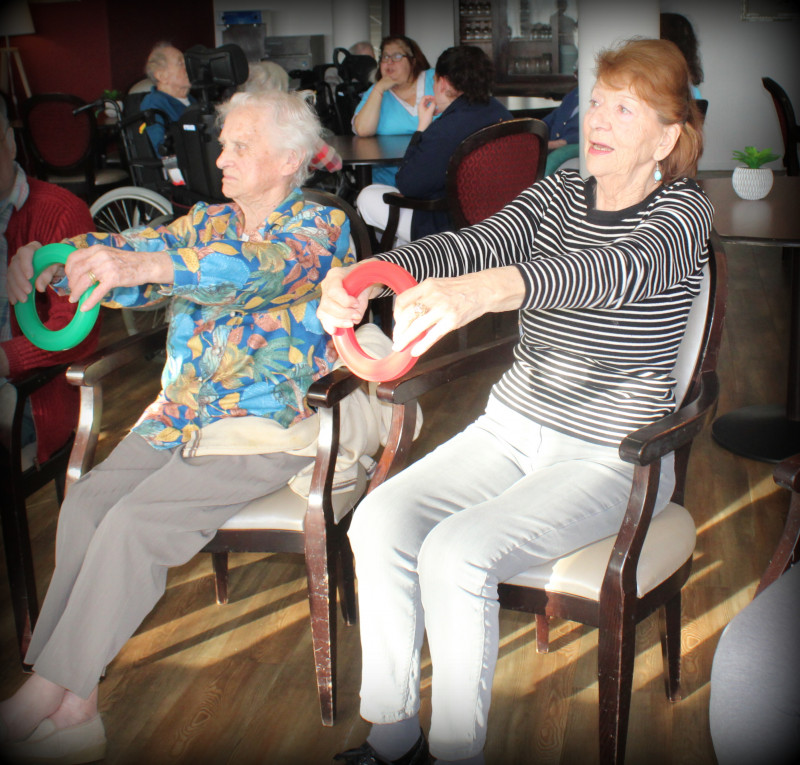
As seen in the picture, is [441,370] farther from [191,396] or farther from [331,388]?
[191,396]

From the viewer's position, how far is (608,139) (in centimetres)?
158

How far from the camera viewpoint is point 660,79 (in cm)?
154

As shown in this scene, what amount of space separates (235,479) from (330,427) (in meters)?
0.22

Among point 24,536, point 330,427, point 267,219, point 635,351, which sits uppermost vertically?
point 267,219

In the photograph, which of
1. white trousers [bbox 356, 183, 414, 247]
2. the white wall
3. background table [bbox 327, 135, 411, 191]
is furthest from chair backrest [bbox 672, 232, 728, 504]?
the white wall

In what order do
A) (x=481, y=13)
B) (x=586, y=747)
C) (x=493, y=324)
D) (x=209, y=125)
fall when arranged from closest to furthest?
(x=586, y=747), (x=209, y=125), (x=493, y=324), (x=481, y=13)

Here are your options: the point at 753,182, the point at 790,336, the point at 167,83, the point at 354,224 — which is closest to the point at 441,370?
the point at 354,224

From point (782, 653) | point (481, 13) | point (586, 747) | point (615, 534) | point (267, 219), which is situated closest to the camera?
point (782, 653)

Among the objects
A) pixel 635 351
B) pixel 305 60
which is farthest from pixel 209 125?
pixel 305 60

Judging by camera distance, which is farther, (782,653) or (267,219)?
(267,219)

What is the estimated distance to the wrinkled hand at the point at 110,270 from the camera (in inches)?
59.0

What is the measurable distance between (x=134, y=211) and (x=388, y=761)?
398 cm

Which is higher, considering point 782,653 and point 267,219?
point 267,219

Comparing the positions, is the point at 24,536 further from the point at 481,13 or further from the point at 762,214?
the point at 481,13
